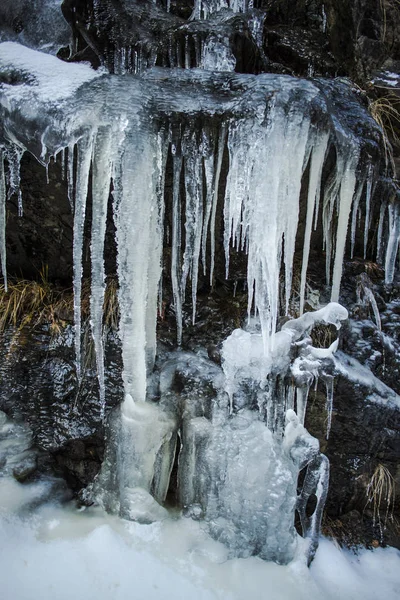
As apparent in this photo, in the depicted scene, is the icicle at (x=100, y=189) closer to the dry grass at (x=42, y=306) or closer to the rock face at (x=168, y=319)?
the rock face at (x=168, y=319)

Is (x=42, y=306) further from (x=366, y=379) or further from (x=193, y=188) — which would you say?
(x=366, y=379)

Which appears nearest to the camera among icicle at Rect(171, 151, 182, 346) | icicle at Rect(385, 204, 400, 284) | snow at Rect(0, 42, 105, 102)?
snow at Rect(0, 42, 105, 102)

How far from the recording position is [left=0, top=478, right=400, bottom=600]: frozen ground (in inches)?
102

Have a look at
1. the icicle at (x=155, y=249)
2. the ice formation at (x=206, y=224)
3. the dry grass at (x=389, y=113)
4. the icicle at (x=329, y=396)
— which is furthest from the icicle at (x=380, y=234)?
the icicle at (x=155, y=249)

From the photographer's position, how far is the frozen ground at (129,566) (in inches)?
102

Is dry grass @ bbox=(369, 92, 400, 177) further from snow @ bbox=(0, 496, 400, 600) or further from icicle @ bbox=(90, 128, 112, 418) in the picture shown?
snow @ bbox=(0, 496, 400, 600)

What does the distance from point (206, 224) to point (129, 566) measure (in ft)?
Result: 7.08

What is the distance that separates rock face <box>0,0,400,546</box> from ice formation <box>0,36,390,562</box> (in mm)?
236

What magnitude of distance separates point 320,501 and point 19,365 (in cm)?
240

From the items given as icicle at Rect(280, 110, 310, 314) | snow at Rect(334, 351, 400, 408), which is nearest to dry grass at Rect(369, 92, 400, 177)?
icicle at Rect(280, 110, 310, 314)

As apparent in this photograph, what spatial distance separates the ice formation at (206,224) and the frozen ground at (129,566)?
13 centimetres

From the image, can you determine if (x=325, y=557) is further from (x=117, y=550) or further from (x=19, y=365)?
(x=19, y=365)

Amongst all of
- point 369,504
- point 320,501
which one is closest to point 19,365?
point 320,501

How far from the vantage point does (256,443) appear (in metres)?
3.04
